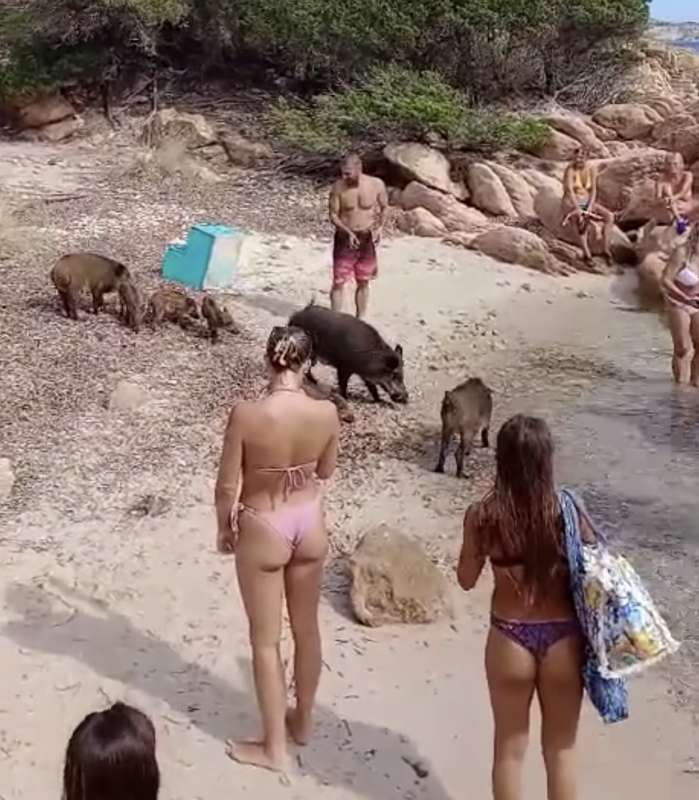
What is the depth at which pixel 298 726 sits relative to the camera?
545 centimetres

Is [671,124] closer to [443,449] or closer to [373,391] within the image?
[373,391]

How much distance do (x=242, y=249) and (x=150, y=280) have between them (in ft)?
5.52

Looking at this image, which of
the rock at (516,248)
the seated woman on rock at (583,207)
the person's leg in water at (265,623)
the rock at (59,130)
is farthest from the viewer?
the rock at (59,130)

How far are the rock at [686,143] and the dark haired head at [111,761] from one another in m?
16.3

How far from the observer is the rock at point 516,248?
15141 millimetres

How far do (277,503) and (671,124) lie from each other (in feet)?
50.6

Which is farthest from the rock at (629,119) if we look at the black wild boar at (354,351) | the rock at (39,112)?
the black wild boar at (354,351)

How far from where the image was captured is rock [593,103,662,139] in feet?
64.1

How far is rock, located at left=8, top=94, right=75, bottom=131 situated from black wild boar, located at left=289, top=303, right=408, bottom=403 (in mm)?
12270

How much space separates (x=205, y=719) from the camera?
5.70 m

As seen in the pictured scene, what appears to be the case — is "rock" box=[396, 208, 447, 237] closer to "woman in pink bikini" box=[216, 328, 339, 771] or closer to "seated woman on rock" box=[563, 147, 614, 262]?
"seated woman on rock" box=[563, 147, 614, 262]

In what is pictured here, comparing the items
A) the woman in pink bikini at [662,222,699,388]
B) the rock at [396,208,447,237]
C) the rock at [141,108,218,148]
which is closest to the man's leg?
the woman in pink bikini at [662,222,699,388]

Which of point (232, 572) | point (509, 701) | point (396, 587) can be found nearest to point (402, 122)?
point (232, 572)

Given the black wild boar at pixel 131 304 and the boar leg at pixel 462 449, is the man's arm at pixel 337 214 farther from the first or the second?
the boar leg at pixel 462 449
